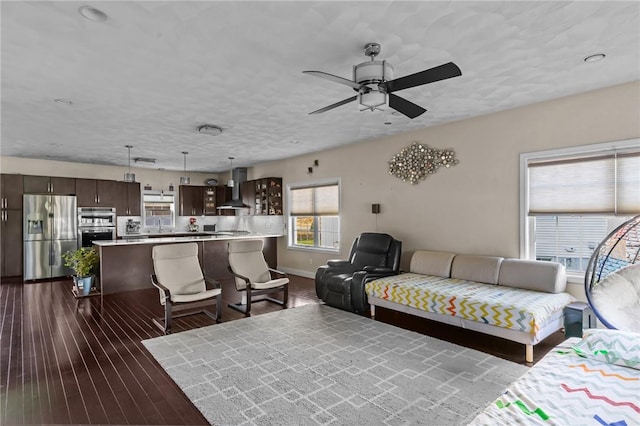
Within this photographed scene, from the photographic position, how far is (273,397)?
106 inches

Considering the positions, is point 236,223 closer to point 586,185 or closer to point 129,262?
point 129,262

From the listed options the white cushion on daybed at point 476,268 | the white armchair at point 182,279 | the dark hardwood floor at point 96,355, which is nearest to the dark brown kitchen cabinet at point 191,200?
the dark hardwood floor at point 96,355

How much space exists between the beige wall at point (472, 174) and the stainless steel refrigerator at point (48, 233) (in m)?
5.97

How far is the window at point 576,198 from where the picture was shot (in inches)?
147

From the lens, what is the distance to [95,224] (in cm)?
832

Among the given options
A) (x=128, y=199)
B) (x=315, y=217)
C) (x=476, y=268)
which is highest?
(x=128, y=199)

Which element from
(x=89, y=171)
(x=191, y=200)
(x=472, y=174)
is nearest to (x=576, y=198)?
(x=472, y=174)

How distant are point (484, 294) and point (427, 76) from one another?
8.40 feet

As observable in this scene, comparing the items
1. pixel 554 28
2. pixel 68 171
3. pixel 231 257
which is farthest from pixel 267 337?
pixel 68 171

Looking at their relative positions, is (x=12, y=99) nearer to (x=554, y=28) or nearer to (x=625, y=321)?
(x=554, y=28)

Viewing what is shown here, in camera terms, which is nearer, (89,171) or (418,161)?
(418,161)

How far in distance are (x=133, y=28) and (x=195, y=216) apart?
8.35 m

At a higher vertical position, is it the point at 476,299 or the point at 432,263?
the point at 432,263

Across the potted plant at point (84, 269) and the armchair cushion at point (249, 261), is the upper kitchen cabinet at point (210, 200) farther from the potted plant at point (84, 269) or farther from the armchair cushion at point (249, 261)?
the armchair cushion at point (249, 261)
